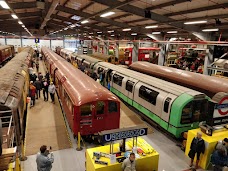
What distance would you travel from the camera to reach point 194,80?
467 inches

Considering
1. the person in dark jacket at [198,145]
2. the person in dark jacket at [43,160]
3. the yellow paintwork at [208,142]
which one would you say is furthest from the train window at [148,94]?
the person in dark jacket at [43,160]

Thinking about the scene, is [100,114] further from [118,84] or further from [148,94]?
[118,84]

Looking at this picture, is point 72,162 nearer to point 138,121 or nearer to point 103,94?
point 103,94

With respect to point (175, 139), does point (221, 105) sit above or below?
above

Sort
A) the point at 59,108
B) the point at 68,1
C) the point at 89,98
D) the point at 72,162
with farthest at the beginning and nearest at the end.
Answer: the point at 68,1 → the point at 59,108 → the point at 89,98 → the point at 72,162

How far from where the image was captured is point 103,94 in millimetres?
8492

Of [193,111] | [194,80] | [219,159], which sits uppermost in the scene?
[194,80]

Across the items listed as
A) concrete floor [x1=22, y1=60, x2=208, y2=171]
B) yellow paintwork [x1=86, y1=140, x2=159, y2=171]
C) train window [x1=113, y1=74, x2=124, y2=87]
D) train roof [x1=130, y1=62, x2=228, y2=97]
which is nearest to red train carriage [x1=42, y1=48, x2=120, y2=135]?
concrete floor [x1=22, y1=60, x2=208, y2=171]

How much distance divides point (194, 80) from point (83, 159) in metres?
8.00

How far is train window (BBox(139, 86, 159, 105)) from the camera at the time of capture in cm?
1004

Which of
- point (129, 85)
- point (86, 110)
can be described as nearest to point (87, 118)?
point (86, 110)

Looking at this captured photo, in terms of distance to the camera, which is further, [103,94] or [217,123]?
[103,94]

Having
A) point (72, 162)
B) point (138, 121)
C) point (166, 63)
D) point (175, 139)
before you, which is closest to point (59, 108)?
point (138, 121)

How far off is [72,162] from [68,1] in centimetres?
1383
